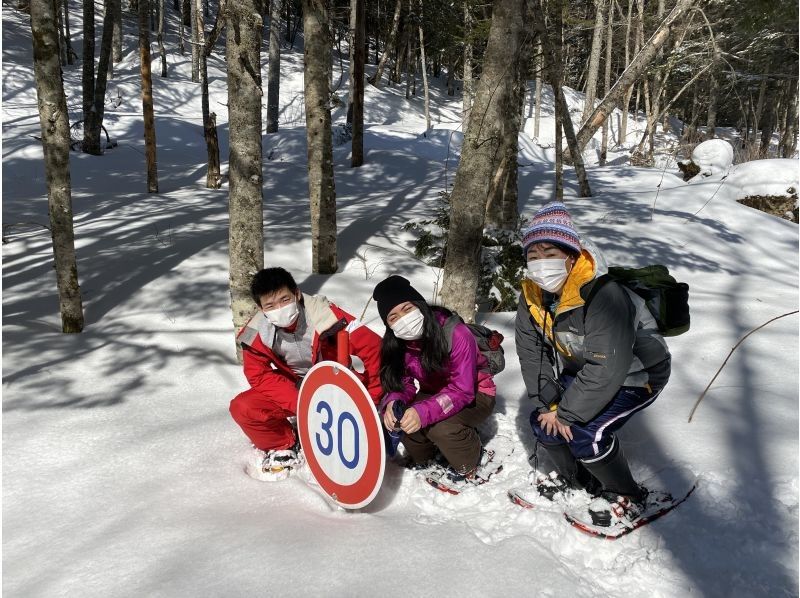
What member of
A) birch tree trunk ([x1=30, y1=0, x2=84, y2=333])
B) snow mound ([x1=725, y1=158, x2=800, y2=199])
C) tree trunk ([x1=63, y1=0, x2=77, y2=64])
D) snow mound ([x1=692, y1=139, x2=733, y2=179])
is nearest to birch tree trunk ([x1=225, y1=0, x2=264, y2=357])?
birch tree trunk ([x1=30, y1=0, x2=84, y2=333])

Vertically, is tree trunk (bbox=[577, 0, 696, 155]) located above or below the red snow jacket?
above

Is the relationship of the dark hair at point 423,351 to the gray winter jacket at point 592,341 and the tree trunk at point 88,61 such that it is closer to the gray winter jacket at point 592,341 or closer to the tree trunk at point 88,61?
the gray winter jacket at point 592,341

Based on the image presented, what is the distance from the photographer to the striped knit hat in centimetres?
253

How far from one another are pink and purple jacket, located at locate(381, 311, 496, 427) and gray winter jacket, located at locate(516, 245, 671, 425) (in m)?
0.36

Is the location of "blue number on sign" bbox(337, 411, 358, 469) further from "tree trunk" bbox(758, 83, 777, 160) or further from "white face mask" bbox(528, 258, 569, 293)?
"tree trunk" bbox(758, 83, 777, 160)

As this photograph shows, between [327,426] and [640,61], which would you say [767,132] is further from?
[327,426]

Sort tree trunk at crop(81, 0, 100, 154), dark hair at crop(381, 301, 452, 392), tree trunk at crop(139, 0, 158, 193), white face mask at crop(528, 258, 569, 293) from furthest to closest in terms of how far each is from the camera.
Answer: tree trunk at crop(81, 0, 100, 154), tree trunk at crop(139, 0, 158, 193), dark hair at crop(381, 301, 452, 392), white face mask at crop(528, 258, 569, 293)

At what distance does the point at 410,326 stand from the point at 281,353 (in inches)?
37.0

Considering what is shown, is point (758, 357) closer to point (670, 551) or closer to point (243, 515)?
point (670, 551)

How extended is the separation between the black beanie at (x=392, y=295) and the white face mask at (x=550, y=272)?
0.59 metres

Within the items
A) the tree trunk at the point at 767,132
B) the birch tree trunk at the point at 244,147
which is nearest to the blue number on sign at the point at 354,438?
the birch tree trunk at the point at 244,147

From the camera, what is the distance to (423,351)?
9.61 ft

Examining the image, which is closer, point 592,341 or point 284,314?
point 592,341

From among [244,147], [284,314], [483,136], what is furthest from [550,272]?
[244,147]
